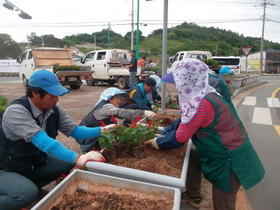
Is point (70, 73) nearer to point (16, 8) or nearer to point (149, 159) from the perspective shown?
point (16, 8)

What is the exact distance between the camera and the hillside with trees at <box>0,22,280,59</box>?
4734 centimetres

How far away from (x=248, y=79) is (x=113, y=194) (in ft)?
47.2

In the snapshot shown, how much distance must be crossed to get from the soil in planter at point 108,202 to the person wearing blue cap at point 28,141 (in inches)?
12.9

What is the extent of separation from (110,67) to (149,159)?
11.5 metres

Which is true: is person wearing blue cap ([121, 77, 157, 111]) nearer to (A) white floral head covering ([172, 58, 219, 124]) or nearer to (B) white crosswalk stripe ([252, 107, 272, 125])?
(A) white floral head covering ([172, 58, 219, 124])

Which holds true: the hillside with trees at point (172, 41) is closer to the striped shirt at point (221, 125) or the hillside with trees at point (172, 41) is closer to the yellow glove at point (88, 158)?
the striped shirt at point (221, 125)

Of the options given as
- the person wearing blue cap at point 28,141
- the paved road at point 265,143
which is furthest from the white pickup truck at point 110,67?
the person wearing blue cap at point 28,141

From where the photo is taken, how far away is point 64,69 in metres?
11.3

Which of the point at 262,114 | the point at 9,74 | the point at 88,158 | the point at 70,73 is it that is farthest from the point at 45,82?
the point at 9,74

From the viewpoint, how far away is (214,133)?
1966mm

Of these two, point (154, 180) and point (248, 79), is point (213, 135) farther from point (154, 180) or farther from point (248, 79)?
point (248, 79)

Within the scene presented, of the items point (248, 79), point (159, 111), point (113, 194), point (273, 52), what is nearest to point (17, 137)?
point (113, 194)

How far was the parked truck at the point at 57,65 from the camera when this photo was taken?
1128cm

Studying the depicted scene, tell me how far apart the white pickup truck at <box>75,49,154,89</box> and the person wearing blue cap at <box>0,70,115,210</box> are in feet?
32.1
